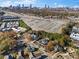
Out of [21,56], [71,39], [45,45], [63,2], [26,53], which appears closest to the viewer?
[21,56]

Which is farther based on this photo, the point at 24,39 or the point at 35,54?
the point at 24,39

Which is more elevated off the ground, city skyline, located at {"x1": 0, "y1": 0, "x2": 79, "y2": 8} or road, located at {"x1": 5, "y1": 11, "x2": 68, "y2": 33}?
city skyline, located at {"x1": 0, "y1": 0, "x2": 79, "y2": 8}

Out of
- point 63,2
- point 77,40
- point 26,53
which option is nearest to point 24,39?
point 26,53

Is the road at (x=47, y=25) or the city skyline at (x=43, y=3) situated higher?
the city skyline at (x=43, y=3)

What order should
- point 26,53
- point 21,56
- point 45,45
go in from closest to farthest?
1. point 21,56
2. point 26,53
3. point 45,45

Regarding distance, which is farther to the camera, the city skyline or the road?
the city skyline

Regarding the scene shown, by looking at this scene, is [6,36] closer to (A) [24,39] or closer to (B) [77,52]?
(A) [24,39]

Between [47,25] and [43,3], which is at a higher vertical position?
[43,3]

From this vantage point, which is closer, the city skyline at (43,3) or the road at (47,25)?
the road at (47,25)

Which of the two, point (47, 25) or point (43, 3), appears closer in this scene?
point (47, 25)

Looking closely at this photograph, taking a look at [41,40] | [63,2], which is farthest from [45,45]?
[63,2]
